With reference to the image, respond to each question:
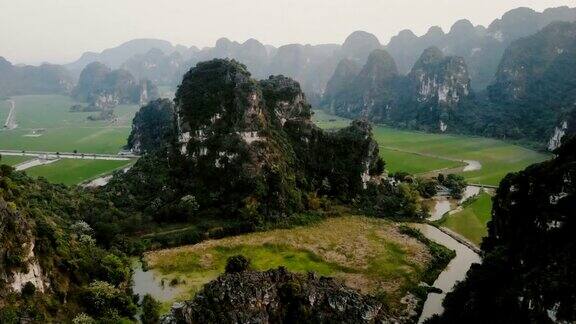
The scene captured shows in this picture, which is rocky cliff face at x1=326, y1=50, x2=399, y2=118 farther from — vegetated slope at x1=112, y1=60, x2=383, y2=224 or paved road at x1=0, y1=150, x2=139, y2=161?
vegetated slope at x1=112, y1=60, x2=383, y2=224

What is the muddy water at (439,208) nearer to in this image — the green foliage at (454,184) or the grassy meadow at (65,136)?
the green foliage at (454,184)

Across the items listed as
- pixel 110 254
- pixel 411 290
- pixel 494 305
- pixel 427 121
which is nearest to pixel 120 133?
pixel 427 121

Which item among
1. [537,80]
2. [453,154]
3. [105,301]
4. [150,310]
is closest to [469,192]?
[453,154]

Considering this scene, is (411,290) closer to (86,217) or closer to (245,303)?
(245,303)

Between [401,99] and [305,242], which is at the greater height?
[401,99]

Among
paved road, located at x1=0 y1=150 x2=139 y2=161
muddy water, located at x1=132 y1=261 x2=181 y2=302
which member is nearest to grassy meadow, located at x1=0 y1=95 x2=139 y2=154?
paved road, located at x1=0 y1=150 x2=139 y2=161
